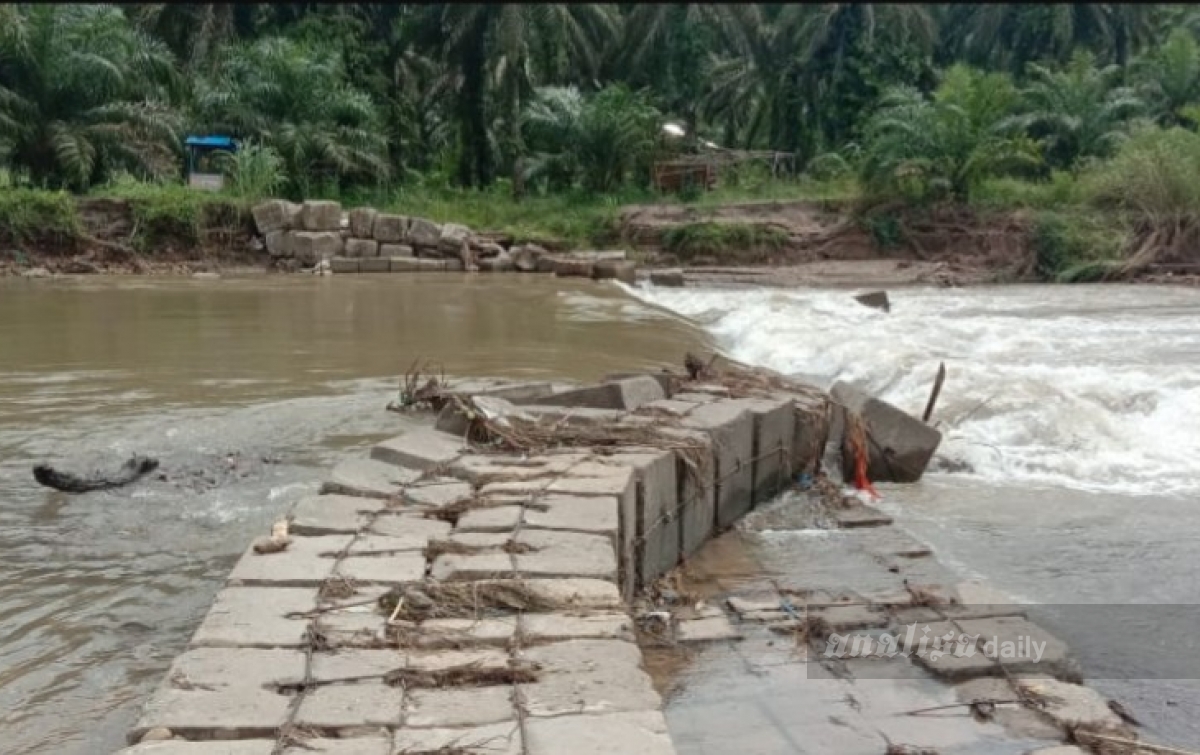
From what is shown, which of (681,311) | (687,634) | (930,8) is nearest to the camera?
(687,634)

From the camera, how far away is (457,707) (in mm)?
3182

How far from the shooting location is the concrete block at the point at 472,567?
4.10m

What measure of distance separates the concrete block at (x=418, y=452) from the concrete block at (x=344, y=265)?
1741 cm

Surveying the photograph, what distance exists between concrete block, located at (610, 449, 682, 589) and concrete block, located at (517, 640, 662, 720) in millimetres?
1579

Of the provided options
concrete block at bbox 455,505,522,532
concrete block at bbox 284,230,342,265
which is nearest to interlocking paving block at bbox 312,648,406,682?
concrete block at bbox 455,505,522,532

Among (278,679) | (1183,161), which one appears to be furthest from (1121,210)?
(278,679)

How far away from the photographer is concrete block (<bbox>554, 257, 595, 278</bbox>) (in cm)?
2173

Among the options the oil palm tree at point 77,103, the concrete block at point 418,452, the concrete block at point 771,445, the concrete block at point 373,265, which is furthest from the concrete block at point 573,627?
the oil palm tree at point 77,103

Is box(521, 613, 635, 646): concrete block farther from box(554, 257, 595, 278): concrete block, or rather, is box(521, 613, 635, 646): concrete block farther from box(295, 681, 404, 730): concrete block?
box(554, 257, 595, 278): concrete block

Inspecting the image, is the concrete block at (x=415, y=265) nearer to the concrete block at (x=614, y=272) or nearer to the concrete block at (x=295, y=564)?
the concrete block at (x=614, y=272)

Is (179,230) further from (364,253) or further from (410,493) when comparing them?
(410,493)

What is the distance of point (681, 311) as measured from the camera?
57.8ft

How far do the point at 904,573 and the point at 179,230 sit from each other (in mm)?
20826

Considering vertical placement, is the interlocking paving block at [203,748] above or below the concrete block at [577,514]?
below
